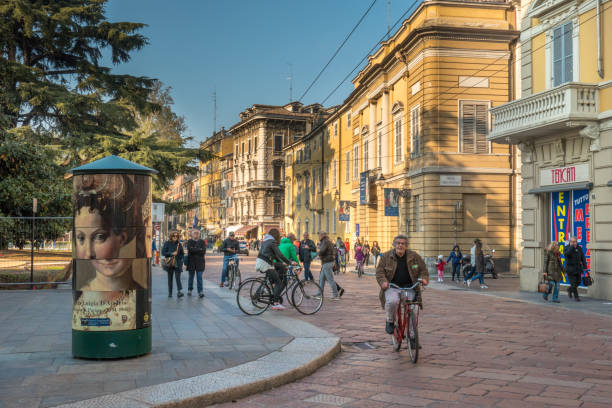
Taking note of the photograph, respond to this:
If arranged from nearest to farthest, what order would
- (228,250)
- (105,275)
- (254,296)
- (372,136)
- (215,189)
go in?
(105,275) → (254,296) → (228,250) → (372,136) → (215,189)

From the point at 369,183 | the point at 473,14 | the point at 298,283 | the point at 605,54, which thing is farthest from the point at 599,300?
the point at 369,183

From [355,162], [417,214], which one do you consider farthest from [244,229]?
[417,214]

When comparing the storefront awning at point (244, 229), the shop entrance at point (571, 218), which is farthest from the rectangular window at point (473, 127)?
the storefront awning at point (244, 229)

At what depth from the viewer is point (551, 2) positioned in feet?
60.4

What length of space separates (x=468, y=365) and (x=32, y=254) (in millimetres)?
13936

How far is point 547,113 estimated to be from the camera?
17.6 metres

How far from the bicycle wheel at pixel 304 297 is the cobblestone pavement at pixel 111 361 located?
1202 millimetres

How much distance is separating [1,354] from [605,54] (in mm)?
15594

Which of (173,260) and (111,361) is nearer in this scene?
(111,361)

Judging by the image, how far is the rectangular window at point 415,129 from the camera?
29.5 metres

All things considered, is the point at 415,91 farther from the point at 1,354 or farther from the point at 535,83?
the point at 1,354

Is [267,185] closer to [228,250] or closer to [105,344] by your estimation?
[228,250]

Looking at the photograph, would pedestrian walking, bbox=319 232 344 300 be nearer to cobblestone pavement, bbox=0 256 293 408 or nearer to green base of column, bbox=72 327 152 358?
cobblestone pavement, bbox=0 256 293 408

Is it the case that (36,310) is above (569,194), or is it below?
below
